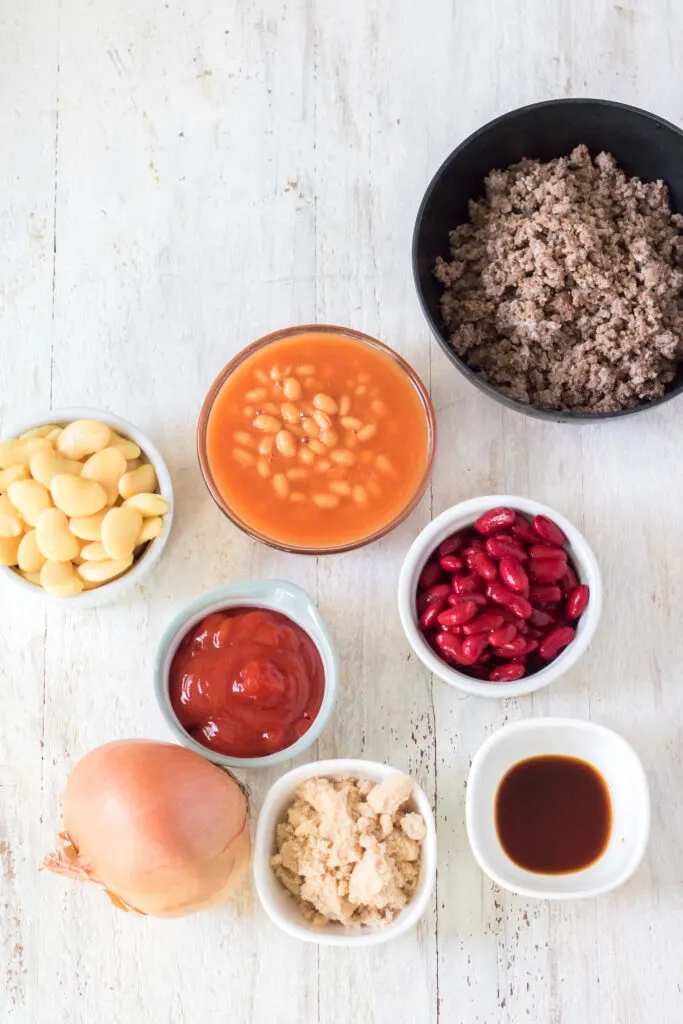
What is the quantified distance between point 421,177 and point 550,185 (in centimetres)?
24

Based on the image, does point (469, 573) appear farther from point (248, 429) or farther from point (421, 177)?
point (421, 177)

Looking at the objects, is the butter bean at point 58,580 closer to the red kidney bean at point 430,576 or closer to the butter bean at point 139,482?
the butter bean at point 139,482

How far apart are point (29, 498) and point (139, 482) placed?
0.51ft

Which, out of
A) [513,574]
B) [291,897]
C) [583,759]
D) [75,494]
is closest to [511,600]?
[513,574]

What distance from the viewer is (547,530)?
4.66 feet

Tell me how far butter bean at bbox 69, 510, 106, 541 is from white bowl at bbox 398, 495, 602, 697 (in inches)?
17.4

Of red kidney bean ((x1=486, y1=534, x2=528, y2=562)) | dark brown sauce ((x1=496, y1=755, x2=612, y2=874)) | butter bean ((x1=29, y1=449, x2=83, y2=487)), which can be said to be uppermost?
butter bean ((x1=29, y1=449, x2=83, y2=487))

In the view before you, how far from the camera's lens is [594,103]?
1.47 m

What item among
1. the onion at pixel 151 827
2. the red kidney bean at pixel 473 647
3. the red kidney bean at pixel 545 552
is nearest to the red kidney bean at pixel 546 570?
the red kidney bean at pixel 545 552

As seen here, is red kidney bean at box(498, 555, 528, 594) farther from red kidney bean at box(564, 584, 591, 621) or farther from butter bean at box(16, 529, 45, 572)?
butter bean at box(16, 529, 45, 572)

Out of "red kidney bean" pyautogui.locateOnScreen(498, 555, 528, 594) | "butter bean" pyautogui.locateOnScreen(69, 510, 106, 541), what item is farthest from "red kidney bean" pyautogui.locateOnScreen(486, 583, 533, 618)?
"butter bean" pyautogui.locateOnScreen(69, 510, 106, 541)

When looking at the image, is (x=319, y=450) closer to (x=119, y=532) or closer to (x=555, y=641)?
(x=119, y=532)

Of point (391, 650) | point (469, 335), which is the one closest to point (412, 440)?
point (469, 335)

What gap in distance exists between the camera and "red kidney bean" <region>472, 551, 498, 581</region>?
4.61ft
